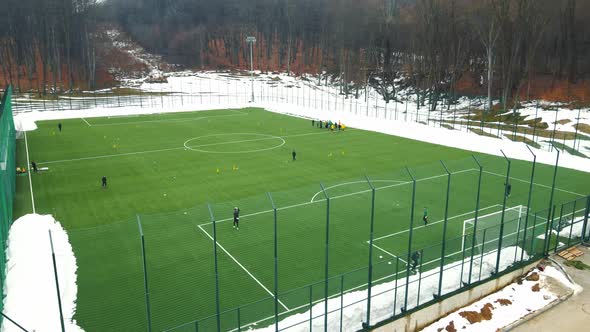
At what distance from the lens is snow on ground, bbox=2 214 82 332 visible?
12930 millimetres

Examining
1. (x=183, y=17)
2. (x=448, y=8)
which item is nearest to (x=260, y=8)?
(x=183, y=17)

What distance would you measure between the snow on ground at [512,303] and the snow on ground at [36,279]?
37.1 feet

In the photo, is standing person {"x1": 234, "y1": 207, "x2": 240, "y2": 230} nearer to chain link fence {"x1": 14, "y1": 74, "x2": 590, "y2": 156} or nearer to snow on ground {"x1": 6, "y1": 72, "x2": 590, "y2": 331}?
snow on ground {"x1": 6, "y1": 72, "x2": 590, "y2": 331}

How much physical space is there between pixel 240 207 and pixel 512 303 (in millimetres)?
13828

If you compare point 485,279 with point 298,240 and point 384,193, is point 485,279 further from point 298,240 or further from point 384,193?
point 384,193

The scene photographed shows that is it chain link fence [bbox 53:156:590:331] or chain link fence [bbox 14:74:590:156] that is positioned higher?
chain link fence [bbox 14:74:590:156]

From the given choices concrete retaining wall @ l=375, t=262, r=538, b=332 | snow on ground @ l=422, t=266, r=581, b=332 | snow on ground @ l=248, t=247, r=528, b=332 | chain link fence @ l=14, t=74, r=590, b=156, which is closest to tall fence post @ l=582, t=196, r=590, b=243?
snow on ground @ l=422, t=266, r=581, b=332

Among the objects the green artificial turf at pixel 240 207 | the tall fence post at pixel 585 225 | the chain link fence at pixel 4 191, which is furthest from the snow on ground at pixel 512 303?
the chain link fence at pixel 4 191

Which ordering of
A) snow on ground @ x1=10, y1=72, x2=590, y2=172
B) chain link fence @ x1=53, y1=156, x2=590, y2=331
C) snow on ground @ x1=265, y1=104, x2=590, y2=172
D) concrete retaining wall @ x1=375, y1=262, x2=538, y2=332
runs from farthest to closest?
snow on ground @ x1=10, y1=72, x2=590, y2=172, snow on ground @ x1=265, y1=104, x2=590, y2=172, chain link fence @ x1=53, y1=156, x2=590, y2=331, concrete retaining wall @ x1=375, y1=262, x2=538, y2=332

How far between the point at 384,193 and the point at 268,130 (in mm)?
24114

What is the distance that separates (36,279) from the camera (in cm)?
1495

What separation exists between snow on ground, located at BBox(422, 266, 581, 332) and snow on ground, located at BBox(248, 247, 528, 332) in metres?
0.83

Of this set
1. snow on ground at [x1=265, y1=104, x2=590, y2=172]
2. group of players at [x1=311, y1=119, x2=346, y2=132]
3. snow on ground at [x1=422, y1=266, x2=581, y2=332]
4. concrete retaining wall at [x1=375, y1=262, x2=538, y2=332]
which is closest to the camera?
concrete retaining wall at [x1=375, y1=262, x2=538, y2=332]

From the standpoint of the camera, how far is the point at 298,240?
792 inches
